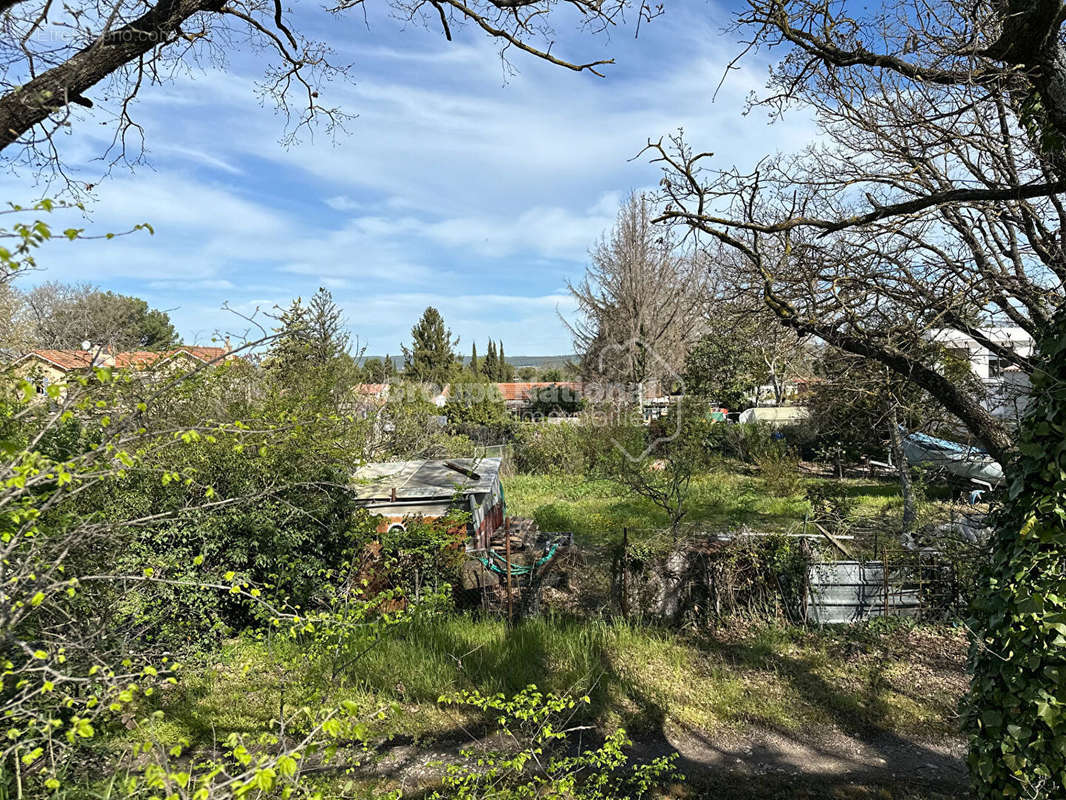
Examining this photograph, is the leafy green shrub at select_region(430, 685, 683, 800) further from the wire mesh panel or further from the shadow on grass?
the wire mesh panel

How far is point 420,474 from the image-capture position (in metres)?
9.99

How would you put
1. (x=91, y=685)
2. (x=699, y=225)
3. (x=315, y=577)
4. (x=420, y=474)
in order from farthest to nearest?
(x=420, y=474) < (x=315, y=577) < (x=699, y=225) < (x=91, y=685)

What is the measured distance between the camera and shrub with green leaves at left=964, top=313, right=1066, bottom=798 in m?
2.60

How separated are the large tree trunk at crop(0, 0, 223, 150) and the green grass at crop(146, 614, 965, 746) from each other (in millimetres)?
4305

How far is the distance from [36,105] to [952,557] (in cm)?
930

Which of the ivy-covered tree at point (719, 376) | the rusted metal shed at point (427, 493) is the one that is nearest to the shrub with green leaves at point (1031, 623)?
the rusted metal shed at point (427, 493)

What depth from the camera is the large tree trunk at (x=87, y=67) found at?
3.03 meters

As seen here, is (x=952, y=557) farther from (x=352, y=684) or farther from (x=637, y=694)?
(x=352, y=684)

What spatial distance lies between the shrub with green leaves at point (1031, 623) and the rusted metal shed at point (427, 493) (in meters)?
6.34

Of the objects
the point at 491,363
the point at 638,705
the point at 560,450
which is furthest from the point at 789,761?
the point at 491,363

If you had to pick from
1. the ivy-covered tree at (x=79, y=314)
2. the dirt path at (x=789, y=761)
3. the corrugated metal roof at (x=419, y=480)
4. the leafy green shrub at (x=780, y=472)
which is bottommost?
the dirt path at (x=789, y=761)

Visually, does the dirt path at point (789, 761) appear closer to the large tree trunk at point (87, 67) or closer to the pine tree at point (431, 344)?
the large tree trunk at point (87, 67)

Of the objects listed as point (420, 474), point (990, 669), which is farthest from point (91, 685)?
point (420, 474)

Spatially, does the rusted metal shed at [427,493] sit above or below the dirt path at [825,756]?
above
